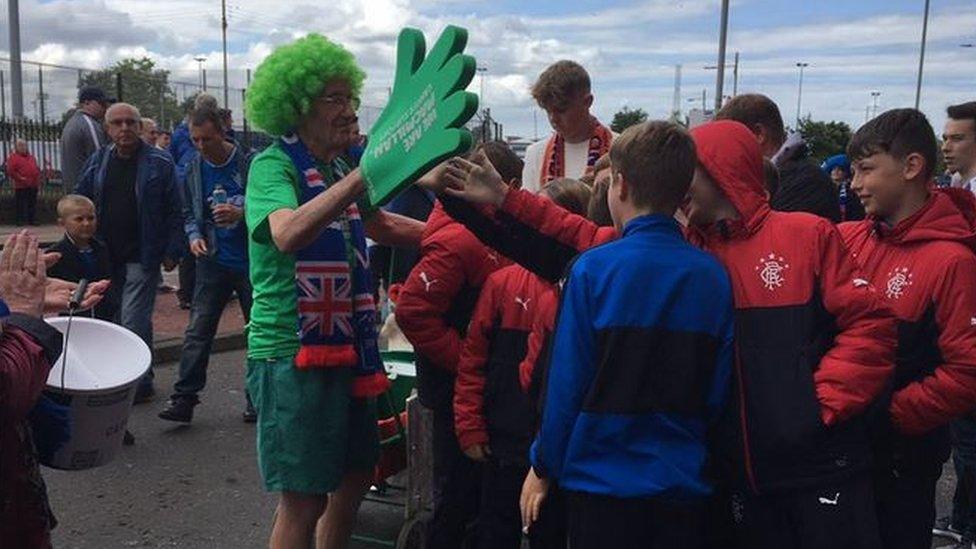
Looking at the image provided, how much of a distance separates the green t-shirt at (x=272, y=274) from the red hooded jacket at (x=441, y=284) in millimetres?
573

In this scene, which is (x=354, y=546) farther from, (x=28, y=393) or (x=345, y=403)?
(x=28, y=393)

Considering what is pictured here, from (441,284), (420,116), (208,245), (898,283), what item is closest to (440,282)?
(441,284)

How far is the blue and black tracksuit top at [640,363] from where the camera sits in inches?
88.3

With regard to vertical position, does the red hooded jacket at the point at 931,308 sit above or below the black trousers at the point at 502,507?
above

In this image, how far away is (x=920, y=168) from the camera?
286cm

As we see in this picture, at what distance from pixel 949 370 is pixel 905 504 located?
1.37 feet

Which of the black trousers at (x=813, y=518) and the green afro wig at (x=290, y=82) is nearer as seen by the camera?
the black trousers at (x=813, y=518)

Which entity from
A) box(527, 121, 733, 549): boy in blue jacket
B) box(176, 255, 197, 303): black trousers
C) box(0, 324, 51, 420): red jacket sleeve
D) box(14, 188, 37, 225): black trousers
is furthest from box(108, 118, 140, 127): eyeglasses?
box(14, 188, 37, 225): black trousers

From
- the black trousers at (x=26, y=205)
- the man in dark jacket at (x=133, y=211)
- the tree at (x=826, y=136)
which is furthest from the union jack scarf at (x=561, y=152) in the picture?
the tree at (x=826, y=136)

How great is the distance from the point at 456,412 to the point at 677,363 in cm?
117

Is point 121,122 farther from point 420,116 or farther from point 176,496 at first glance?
point 420,116

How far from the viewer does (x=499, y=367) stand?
3.20 m

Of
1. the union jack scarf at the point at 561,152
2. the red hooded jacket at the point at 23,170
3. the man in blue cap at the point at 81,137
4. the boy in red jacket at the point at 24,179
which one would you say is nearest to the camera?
the union jack scarf at the point at 561,152

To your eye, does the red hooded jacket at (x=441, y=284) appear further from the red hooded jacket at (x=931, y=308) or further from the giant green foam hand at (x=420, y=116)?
the red hooded jacket at (x=931, y=308)
